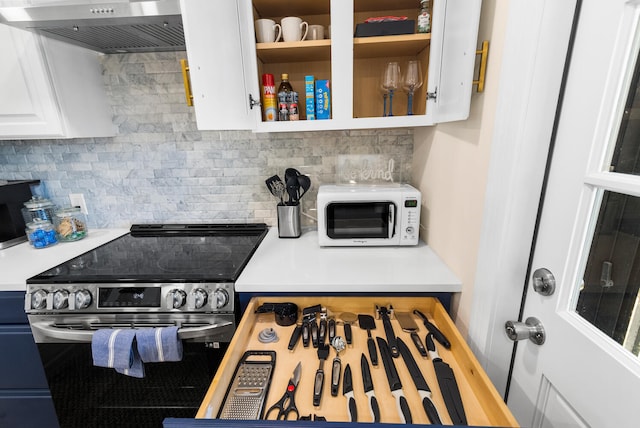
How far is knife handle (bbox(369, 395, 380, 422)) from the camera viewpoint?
69cm

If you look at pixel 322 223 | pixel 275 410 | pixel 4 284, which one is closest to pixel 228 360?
pixel 275 410

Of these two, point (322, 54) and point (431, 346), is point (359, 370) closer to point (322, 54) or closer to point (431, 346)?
point (431, 346)

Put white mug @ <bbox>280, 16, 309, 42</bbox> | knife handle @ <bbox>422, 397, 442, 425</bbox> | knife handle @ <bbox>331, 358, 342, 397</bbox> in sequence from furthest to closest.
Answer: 1. white mug @ <bbox>280, 16, 309, 42</bbox>
2. knife handle @ <bbox>331, 358, 342, 397</bbox>
3. knife handle @ <bbox>422, 397, 442, 425</bbox>

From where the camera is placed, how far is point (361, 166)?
164cm

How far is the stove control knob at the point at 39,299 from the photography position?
1105 millimetres

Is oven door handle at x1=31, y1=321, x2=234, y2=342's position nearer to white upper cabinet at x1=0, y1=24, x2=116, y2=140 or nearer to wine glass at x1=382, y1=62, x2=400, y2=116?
white upper cabinet at x1=0, y1=24, x2=116, y2=140

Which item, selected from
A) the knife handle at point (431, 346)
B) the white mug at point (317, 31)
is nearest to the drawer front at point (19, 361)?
the knife handle at point (431, 346)

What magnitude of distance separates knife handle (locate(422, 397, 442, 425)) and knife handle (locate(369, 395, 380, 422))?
0.12 meters

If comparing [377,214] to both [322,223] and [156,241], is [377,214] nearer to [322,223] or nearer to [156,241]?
[322,223]

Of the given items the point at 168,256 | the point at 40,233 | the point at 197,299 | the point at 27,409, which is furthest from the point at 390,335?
the point at 40,233

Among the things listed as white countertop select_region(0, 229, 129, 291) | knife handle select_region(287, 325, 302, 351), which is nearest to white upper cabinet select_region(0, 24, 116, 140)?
white countertop select_region(0, 229, 129, 291)

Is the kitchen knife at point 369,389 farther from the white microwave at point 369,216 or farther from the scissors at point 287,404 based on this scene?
the white microwave at point 369,216

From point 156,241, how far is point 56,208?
722 millimetres

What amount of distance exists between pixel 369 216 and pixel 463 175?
0.48 meters
